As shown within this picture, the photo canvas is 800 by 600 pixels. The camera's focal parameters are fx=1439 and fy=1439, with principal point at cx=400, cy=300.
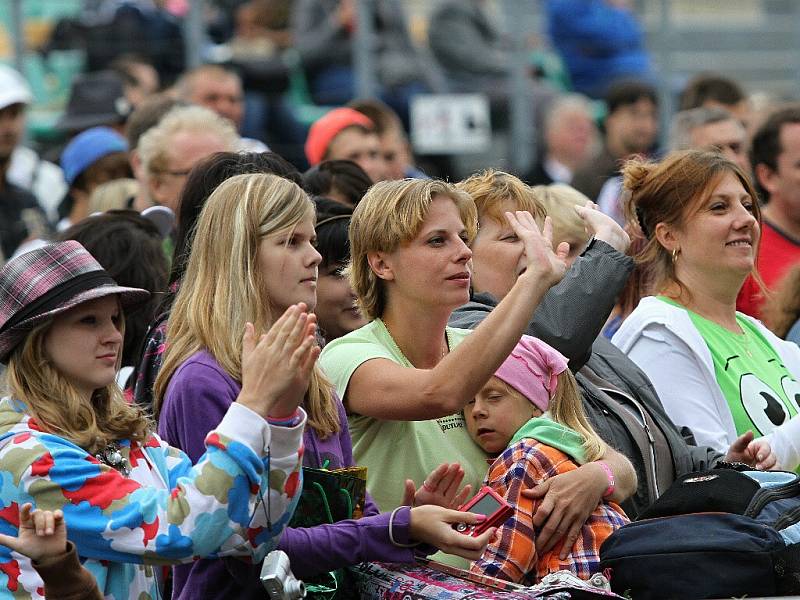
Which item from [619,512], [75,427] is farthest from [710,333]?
[75,427]

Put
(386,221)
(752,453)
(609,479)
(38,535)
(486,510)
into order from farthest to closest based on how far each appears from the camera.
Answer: (752,453), (386,221), (609,479), (486,510), (38,535)

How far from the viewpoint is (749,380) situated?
5.02 meters

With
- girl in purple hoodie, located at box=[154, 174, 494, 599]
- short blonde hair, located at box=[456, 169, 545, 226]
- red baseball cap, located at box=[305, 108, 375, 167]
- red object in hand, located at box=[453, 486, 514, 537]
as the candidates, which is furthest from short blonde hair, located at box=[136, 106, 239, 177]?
red object in hand, located at box=[453, 486, 514, 537]

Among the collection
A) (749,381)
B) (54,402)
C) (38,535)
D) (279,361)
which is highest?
(279,361)

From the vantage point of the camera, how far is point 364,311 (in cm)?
436

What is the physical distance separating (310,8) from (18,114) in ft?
11.8

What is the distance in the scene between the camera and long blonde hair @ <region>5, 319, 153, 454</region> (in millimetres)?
3469

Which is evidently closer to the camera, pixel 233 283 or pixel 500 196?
pixel 233 283

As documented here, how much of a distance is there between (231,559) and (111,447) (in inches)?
16.1

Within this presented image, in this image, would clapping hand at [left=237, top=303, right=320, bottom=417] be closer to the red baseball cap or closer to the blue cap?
the red baseball cap

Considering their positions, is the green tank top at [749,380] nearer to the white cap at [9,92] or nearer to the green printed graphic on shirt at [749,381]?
the green printed graphic on shirt at [749,381]

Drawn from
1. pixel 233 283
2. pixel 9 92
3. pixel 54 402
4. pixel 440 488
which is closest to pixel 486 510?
pixel 440 488

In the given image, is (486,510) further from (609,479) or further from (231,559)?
(231,559)

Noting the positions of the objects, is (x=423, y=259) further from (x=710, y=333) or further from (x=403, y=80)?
(x=403, y=80)
